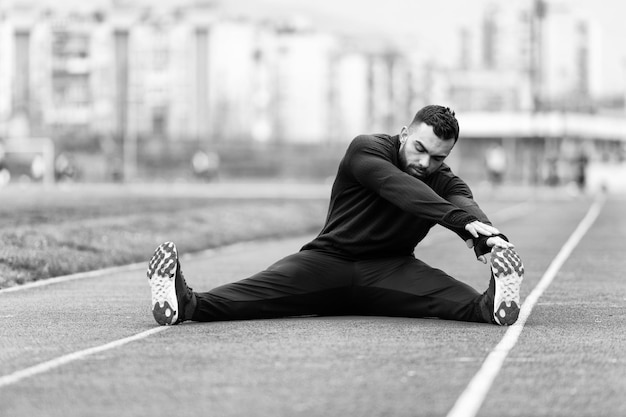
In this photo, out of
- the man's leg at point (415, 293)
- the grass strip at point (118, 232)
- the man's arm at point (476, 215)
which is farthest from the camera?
the grass strip at point (118, 232)

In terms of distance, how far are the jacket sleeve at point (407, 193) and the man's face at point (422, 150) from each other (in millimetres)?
113

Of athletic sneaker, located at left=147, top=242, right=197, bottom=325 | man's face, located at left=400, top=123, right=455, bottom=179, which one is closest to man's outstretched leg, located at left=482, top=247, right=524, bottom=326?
man's face, located at left=400, top=123, right=455, bottom=179

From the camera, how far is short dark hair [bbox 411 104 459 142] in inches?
367

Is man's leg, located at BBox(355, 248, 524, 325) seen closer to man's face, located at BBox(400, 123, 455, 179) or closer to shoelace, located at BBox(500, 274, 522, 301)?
shoelace, located at BBox(500, 274, 522, 301)

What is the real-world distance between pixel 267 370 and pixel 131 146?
→ 94.6 m

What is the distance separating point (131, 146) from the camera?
101 meters

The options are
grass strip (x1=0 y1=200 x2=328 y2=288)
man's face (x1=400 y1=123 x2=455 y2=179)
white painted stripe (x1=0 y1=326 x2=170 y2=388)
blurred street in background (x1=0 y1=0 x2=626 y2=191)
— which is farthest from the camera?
blurred street in background (x1=0 y1=0 x2=626 y2=191)

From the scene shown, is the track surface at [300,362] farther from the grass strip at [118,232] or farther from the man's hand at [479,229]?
the grass strip at [118,232]

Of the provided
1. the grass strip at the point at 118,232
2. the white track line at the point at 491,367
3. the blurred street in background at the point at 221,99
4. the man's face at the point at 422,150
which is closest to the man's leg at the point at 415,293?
the white track line at the point at 491,367

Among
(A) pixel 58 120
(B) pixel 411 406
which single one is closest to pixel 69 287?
(B) pixel 411 406

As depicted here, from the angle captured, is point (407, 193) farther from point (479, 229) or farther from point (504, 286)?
point (504, 286)

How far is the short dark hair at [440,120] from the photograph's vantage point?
30.6ft

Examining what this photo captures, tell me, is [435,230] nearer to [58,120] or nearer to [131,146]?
[131,146]

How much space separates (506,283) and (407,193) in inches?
35.4
